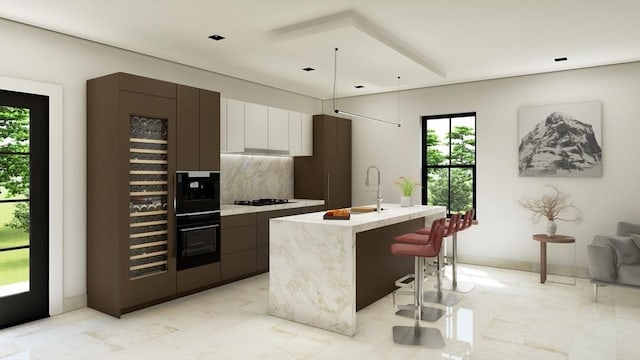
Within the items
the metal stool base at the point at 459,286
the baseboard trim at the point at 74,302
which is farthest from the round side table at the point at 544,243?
the baseboard trim at the point at 74,302

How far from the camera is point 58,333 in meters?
A: 3.74

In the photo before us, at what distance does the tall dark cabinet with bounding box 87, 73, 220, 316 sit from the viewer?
412 centimetres

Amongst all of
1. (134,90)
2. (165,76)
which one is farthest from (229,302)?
(165,76)

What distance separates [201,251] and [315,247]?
169cm

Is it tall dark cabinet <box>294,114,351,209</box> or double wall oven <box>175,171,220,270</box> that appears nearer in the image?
double wall oven <box>175,171,220,270</box>

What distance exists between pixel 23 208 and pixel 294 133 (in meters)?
3.79

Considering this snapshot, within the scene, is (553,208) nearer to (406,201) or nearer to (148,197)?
(406,201)

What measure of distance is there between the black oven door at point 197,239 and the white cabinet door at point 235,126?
110 centimetres

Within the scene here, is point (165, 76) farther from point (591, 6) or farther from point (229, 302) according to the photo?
point (591, 6)

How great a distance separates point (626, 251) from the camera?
4.62 meters

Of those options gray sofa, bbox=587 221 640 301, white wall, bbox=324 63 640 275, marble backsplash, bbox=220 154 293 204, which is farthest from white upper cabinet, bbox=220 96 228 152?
gray sofa, bbox=587 221 640 301

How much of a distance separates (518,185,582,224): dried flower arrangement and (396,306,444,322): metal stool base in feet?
7.91

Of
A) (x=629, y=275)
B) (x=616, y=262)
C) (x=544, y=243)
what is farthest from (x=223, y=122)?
(x=629, y=275)

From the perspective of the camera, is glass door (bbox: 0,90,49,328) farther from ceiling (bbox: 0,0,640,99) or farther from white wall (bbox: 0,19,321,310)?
ceiling (bbox: 0,0,640,99)
